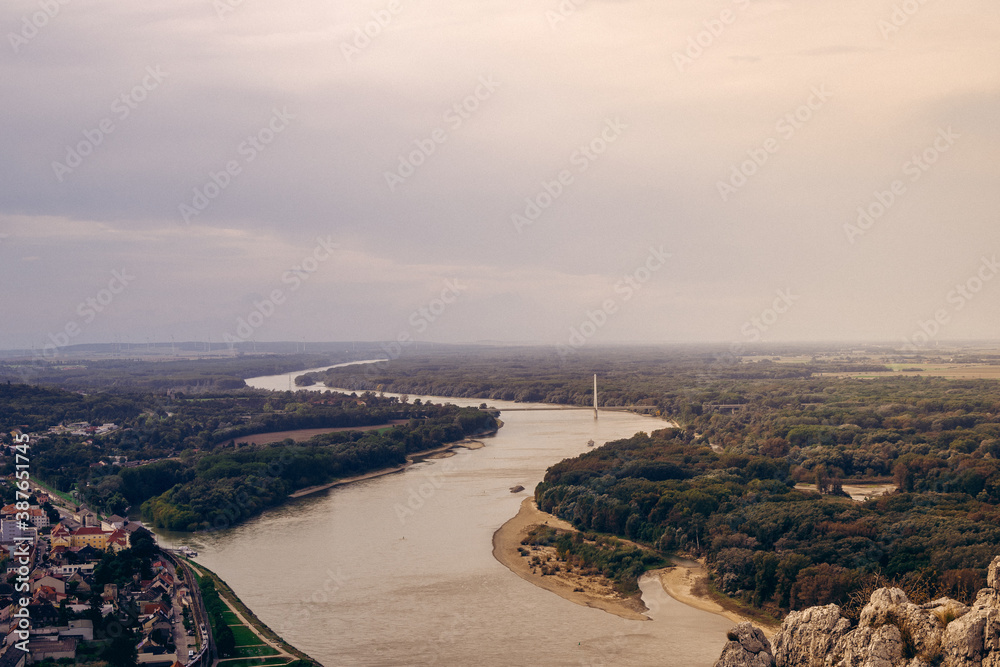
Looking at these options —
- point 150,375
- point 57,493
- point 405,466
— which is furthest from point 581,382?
point 57,493

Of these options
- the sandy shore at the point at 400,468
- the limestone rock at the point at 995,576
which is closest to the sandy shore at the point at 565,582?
the sandy shore at the point at 400,468

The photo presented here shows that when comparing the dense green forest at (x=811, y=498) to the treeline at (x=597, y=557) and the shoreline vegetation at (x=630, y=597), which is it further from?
the treeline at (x=597, y=557)

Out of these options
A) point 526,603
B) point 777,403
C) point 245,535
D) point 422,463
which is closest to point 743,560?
point 526,603

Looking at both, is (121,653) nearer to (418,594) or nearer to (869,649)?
(418,594)

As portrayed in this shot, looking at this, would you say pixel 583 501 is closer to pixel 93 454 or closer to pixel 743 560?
pixel 743 560

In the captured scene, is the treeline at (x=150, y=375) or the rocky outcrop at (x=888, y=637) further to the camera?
the treeline at (x=150, y=375)

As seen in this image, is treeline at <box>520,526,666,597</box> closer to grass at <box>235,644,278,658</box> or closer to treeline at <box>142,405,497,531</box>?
grass at <box>235,644,278,658</box>

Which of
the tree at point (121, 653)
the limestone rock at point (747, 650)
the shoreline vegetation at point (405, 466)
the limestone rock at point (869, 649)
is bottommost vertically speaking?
the shoreline vegetation at point (405, 466)
